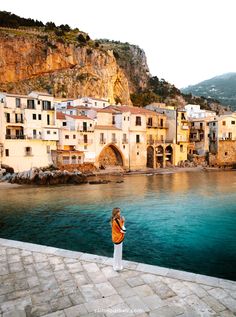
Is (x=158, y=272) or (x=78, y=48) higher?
(x=78, y=48)

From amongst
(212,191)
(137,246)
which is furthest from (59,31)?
(137,246)

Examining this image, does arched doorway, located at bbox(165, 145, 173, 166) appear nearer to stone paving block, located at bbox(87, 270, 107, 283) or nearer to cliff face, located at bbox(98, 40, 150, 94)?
stone paving block, located at bbox(87, 270, 107, 283)

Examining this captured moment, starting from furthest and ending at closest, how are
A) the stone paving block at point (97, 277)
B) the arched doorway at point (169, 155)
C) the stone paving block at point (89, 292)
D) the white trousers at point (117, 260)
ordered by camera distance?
the arched doorway at point (169, 155), the white trousers at point (117, 260), the stone paving block at point (97, 277), the stone paving block at point (89, 292)

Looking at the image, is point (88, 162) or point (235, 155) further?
point (235, 155)

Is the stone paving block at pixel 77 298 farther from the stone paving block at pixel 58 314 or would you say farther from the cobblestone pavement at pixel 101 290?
the stone paving block at pixel 58 314

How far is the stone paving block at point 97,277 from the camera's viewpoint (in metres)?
7.32

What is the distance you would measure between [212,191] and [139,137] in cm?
2531

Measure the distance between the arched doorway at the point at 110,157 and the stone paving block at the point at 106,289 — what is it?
150 ft

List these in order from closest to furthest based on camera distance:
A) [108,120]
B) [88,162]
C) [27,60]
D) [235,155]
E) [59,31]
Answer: [88,162], [108,120], [235,155], [27,60], [59,31]

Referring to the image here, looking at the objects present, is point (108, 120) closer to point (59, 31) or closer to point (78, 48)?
point (78, 48)

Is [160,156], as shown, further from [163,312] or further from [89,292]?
[163,312]

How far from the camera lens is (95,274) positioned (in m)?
7.68

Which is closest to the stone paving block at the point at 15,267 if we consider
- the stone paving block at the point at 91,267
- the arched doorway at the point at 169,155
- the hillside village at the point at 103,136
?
the stone paving block at the point at 91,267

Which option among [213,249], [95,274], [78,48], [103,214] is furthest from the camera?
[78,48]
